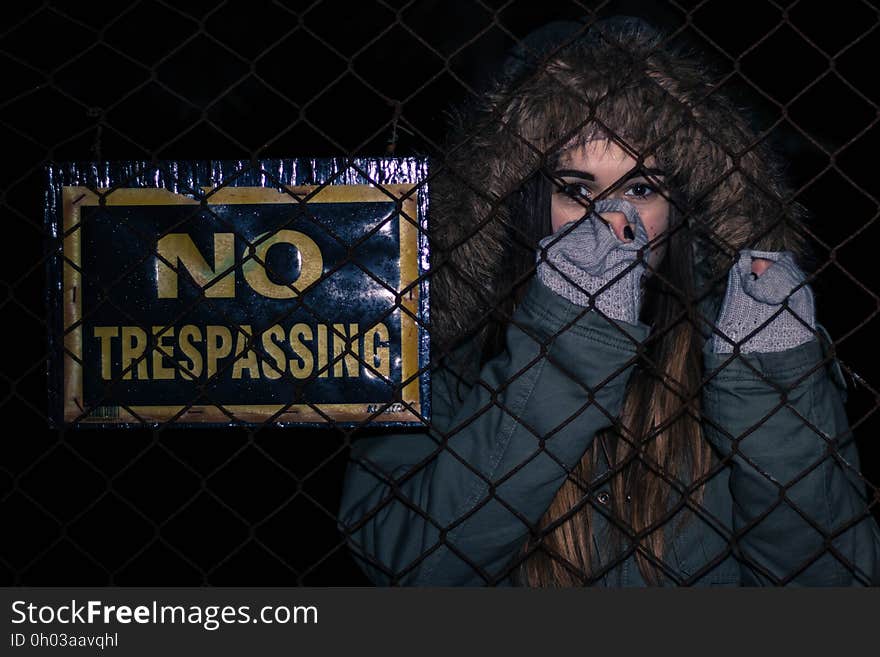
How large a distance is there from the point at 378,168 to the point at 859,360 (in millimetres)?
3058

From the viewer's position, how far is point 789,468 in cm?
128

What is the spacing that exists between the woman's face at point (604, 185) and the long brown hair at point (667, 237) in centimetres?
2

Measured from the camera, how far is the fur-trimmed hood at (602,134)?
1443mm

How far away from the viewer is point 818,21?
3.23m

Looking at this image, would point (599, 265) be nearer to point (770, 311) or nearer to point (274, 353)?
point (770, 311)

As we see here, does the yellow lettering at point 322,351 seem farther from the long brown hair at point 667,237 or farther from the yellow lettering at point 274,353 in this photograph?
the long brown hair at point 667,237

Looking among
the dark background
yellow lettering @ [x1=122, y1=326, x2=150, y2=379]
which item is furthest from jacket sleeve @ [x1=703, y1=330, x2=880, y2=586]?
the dark background

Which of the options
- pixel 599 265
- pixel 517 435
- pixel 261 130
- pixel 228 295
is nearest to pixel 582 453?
pixel 517 435

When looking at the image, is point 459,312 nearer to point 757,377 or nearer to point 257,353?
point 257,353

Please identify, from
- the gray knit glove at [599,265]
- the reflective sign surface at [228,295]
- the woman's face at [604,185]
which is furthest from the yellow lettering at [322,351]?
the woman's face at [604,185]

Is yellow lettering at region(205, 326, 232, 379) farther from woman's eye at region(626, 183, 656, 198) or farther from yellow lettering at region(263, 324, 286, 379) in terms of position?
woman's eye at region(626, 183, 656, 198)

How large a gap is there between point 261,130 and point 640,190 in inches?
101

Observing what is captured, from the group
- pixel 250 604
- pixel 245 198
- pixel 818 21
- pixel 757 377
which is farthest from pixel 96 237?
pixel 818 21

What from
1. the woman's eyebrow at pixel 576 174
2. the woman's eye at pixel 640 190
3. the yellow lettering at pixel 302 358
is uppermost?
the woman's eyebrow at pixel 576 174
